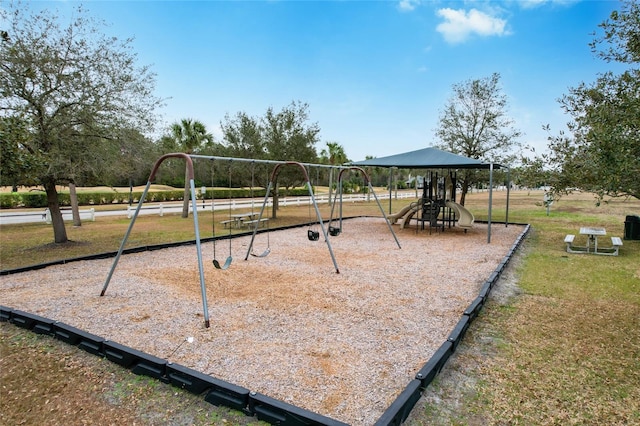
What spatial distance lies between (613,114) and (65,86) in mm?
9870

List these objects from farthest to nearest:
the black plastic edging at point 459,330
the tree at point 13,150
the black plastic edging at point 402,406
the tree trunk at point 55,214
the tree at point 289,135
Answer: the tree at point 289,135
the tree trunk at point 55,214
the tree at point 13,150
the black plastic edging at point 459,330
the black plastic edging at point 402,406

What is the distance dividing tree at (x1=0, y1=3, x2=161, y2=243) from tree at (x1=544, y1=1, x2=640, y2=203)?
8.97 meters

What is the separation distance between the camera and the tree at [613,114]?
359cm

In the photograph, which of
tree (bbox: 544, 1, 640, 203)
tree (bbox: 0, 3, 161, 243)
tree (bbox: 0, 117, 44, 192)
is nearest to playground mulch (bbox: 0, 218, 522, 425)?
tree (bbox: 0, 117, 44, 192)

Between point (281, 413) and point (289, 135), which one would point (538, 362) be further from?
point (289, 135)

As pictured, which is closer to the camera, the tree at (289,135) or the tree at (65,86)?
the tree at (65,86)

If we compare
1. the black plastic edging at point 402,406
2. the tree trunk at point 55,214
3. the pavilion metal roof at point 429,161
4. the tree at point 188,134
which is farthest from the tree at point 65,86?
the tree at point 188,134

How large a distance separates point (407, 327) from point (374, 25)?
1056 centimetres

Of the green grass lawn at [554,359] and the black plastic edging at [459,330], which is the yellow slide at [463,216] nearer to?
the green grass lawn at [554,359]

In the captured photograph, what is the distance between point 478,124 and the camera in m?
16.1

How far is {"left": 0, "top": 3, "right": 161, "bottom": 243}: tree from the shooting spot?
736cm

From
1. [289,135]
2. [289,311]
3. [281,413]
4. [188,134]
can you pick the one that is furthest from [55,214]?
[188,134]

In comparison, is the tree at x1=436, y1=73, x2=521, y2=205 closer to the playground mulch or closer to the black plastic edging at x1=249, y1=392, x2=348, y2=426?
the playground mulch

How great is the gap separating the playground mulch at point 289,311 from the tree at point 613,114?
232 cm
